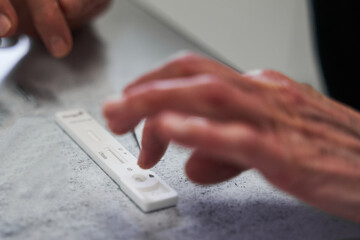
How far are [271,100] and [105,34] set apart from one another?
2.11ft

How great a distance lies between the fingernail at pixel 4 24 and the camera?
785 mm

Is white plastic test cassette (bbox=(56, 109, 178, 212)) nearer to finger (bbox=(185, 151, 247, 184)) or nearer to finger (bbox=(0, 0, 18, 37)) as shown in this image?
finger (bbox=(185, 151, 247, 184))

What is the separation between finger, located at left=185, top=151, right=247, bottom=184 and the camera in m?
0.51

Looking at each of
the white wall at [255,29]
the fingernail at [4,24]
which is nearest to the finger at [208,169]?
the fingernail at [4,24]

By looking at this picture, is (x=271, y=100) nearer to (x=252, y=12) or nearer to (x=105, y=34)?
(x=105, y=34)

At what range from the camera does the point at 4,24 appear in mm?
786

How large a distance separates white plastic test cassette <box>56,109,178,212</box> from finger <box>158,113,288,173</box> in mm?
114

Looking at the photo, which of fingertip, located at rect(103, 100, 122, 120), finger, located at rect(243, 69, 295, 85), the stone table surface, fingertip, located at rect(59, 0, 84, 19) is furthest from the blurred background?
fingertip, located at rect(103, 100, 122, 120)

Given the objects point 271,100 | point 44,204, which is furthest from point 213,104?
point 44,204

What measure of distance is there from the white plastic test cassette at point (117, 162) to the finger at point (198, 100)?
11cm

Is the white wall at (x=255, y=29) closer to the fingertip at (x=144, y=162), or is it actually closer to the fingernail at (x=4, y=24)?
the fingernail at (x=4, y=24)

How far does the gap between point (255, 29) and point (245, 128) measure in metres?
1.78

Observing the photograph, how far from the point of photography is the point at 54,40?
87 centimetres

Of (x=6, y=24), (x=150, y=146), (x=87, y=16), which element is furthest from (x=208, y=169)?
(x=87, y=16)
